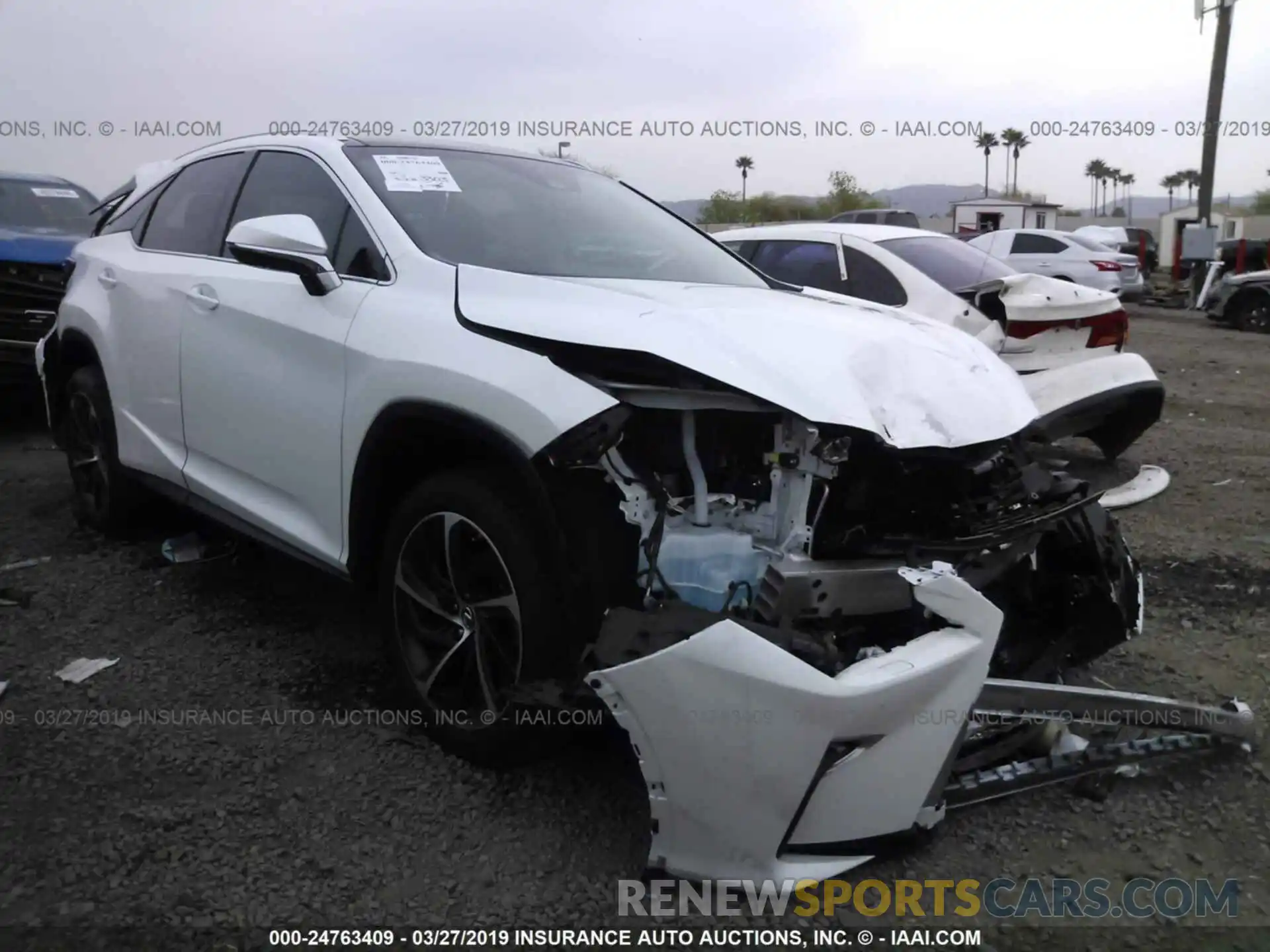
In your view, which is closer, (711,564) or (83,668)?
(711,564)

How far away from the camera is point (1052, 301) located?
16.9ft

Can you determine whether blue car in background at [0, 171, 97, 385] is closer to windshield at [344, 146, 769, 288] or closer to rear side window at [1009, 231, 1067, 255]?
windshield at [344, 146, 769, 288]

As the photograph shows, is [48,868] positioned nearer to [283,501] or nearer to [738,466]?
[283,501]

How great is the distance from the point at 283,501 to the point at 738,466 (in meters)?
1.57

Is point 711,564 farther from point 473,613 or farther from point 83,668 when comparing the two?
point 83,668

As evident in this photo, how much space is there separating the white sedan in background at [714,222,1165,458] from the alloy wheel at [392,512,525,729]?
1.68 meters

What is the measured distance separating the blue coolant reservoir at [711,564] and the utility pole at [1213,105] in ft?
71.6

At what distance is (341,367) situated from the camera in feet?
9.69

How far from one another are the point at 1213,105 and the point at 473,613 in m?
24.1

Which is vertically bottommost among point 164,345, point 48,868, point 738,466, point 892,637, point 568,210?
point 48,868

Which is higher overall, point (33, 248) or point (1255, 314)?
point (33, 248)

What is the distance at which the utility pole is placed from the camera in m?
20.9

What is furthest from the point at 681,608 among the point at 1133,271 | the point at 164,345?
the point at 1133,271

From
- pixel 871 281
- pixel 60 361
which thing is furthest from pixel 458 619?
pixel 871 281
